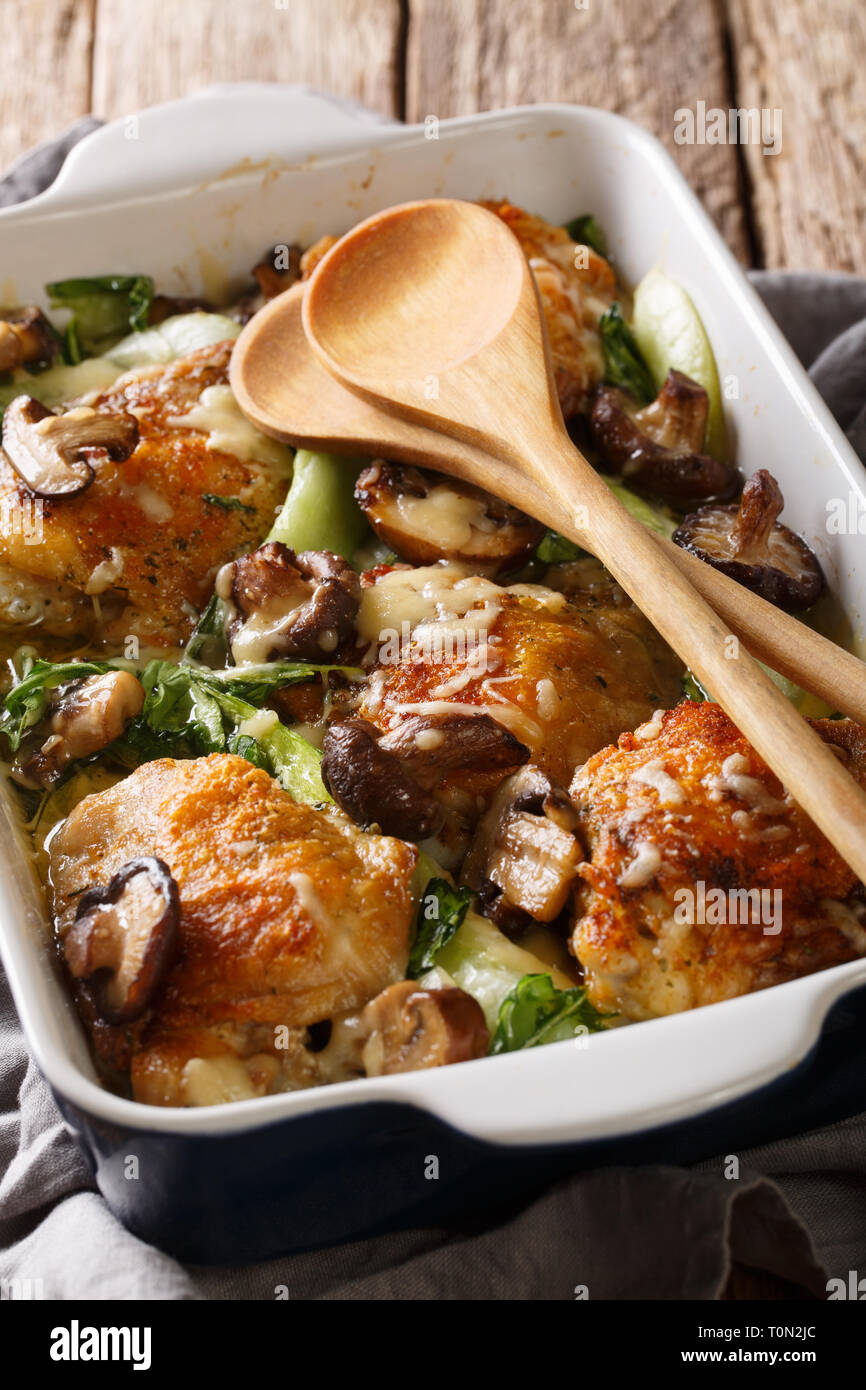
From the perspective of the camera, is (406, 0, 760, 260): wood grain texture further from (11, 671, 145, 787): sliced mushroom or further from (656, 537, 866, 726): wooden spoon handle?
(11, 671, 145, 787): sliced mushroom

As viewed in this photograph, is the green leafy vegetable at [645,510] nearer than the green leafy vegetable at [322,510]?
No

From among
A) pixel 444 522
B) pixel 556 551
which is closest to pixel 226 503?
pixel 444 522

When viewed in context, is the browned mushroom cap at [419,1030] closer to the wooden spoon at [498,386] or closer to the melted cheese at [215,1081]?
the melted cheese at [215,1081]

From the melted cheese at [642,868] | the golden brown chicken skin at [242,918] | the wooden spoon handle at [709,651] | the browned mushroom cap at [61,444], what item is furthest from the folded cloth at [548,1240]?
the browned mushroom cap at [61,444]

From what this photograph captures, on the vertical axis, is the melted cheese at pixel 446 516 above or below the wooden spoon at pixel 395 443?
below
